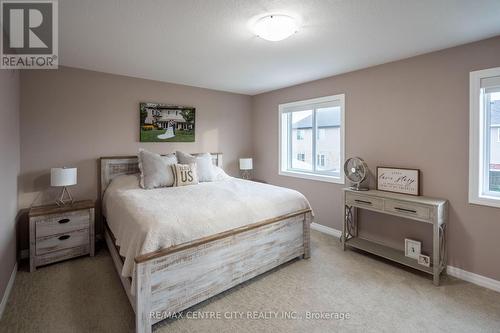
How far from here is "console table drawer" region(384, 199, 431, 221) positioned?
242 cm

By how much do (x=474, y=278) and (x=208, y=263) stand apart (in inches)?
101

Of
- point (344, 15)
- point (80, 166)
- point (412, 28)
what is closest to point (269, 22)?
point (344, 15)

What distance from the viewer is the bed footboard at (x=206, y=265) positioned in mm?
1737

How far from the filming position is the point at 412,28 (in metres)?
2.09

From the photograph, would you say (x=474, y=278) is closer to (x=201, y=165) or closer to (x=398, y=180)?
(x=398, y=180)

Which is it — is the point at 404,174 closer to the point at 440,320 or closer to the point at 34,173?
the point at 440,320

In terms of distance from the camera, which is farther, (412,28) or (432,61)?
(432,61)

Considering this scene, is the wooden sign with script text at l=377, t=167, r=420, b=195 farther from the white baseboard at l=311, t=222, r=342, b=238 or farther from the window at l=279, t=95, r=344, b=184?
the white baseboard at l=311, t=222, r=342, b=238

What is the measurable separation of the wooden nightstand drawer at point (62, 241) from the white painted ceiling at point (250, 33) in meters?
1.97

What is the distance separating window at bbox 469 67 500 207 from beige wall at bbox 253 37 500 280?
57 mm

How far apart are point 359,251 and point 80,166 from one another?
3.74 metres

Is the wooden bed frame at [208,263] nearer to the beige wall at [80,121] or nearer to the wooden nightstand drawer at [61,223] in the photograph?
the wooden nightstand drawer at [61,223]

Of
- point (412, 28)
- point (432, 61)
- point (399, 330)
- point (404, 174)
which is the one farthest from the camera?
point (404, 174)

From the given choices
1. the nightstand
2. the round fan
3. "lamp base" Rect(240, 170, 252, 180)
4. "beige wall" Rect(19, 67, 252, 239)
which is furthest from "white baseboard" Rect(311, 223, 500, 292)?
the nightstand
